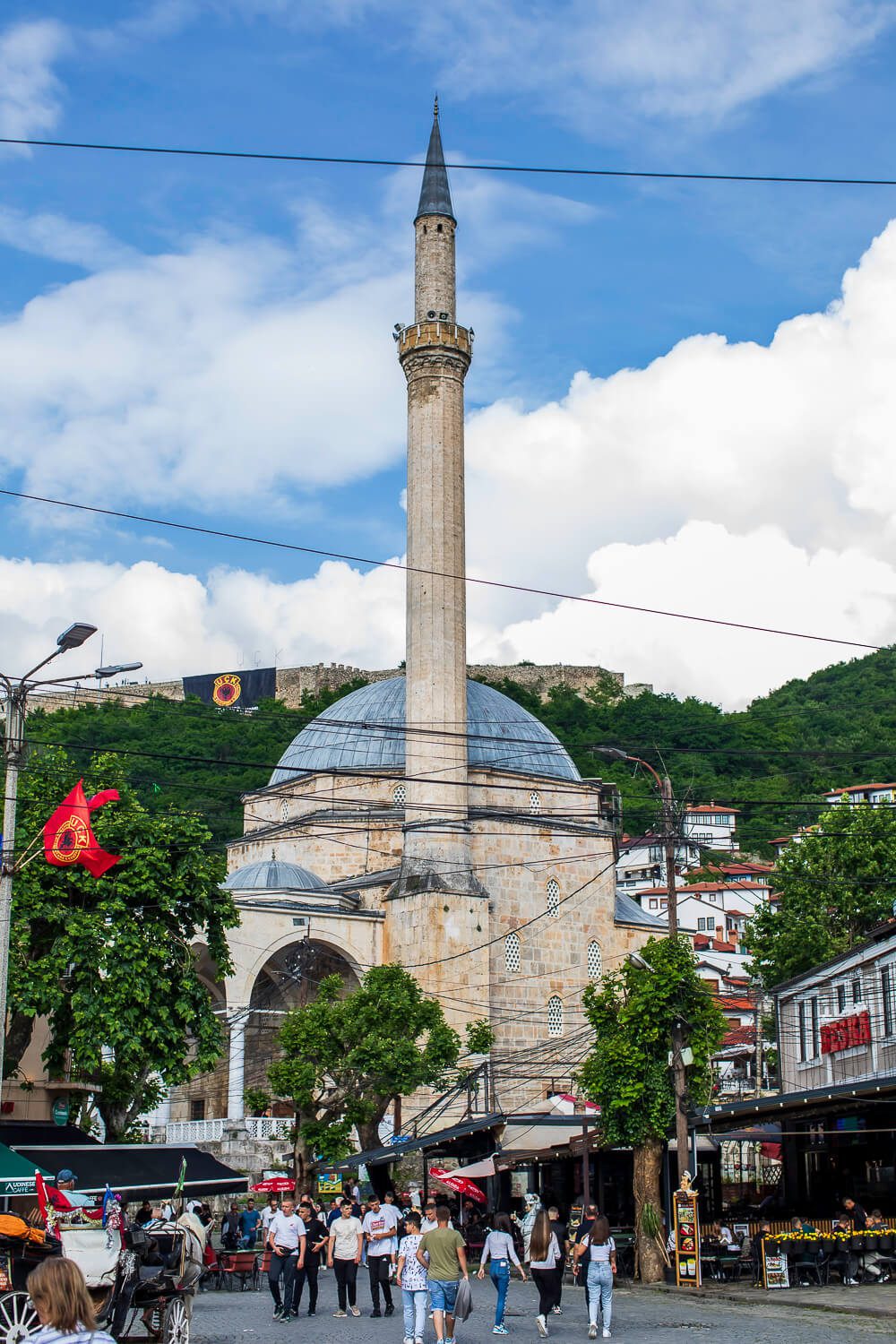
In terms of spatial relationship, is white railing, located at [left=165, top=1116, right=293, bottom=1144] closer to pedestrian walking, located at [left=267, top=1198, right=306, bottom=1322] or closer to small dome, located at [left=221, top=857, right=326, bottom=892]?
small dome, located at [left=221, top=857, right=326, bottom=892]

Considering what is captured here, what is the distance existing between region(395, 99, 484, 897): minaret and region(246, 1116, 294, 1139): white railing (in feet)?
23.7

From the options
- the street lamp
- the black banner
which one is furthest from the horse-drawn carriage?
the black banner

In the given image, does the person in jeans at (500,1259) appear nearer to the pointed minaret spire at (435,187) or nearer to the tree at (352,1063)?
the tree at (352,1063)

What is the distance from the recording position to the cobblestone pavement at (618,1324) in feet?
42.2

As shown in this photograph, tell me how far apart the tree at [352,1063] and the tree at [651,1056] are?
9301 millimetres

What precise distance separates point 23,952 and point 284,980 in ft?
61.9

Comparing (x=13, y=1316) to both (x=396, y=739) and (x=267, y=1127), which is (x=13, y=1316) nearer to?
(x=267, y=1127)

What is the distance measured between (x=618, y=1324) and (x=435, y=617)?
26.5 meters

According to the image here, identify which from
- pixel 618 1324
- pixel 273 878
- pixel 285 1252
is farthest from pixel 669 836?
pixel 273 878

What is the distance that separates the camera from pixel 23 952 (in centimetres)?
2300

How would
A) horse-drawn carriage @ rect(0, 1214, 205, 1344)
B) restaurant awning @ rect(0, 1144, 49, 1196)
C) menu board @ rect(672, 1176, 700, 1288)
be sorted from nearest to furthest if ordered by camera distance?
horse-drawn carriage @ rect(0, 1214, 205, 1344) → restaurant awning @ rect(0, 1144, 49, 1196) → menu board @ rect(672, 1176, 700, 1288)

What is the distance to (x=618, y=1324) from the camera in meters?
14.4

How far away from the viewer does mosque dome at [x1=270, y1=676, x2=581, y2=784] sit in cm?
4544

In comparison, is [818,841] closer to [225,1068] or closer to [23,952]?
[225,1068]
